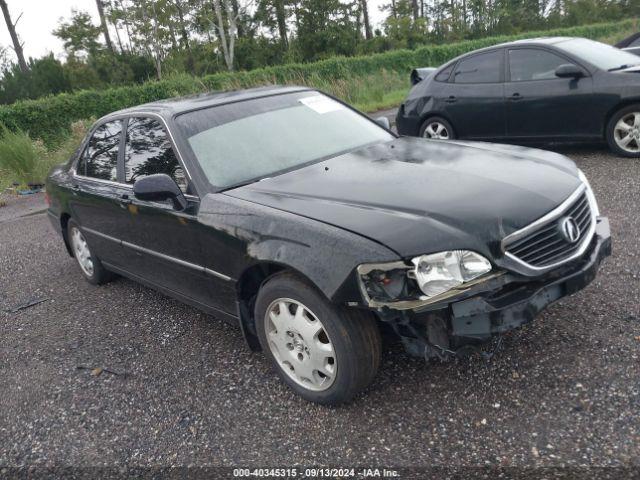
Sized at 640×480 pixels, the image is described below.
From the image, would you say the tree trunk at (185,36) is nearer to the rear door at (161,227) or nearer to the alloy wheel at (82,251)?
the alloy wheel at (82,251)

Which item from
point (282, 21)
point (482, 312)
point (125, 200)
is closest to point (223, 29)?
point (282, 21)

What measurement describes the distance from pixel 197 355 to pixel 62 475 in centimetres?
112

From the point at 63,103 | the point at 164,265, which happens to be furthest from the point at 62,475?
the point at 63,103

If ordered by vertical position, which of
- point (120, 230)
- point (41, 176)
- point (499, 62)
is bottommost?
point (41, 176)

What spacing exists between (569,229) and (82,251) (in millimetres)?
4295

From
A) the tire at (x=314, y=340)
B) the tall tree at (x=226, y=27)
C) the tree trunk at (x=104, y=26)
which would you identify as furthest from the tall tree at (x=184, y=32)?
the tire at (x=314, y=340)

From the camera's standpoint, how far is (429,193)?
2779 mm

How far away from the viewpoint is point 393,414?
2.76 metres

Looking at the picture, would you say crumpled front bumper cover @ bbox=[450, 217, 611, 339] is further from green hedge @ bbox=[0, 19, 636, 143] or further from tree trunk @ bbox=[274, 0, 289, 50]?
tree trunk @ bbox=[274, 0, 289, 50]

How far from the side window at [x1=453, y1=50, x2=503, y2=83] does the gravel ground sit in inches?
154

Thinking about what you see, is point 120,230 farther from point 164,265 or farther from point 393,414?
point 393,414

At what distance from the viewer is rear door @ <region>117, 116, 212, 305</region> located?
3.38 meters

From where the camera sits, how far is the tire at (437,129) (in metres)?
7.73

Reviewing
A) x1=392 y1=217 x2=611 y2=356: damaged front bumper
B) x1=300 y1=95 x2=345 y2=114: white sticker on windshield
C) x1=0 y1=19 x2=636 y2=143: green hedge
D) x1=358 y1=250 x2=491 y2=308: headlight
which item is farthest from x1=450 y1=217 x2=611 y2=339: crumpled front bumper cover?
x1=0 y1=19 x2=636 y2=143: green hedge
